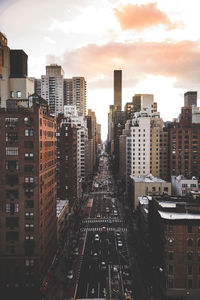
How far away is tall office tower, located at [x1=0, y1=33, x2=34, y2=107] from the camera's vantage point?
6712 centimetres

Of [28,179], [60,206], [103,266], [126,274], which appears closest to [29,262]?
[28,179]

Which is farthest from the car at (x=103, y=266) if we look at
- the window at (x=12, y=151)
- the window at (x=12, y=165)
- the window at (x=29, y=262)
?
the window at (x=12, y=151)

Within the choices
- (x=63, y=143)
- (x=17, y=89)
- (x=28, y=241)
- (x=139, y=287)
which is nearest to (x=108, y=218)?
(x=63, y=143)

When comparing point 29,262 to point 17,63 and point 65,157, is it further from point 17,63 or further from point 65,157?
point 65,157

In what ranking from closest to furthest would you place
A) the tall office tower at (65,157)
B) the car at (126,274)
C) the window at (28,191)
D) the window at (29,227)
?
the window at (28,191) → the window at (29,227) → the car at (126,274) → the tall office tower at (65,157)

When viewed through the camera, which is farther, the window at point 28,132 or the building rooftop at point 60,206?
the building rooftop at point 60,206

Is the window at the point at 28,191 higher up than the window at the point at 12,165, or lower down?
lower down

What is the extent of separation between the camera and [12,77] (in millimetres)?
67750

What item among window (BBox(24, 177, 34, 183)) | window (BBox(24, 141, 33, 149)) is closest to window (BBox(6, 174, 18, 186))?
window (BBox(24, 177, 34, 183))

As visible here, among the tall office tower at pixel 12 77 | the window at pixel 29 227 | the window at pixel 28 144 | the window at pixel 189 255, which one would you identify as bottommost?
the window at pixel 189 255

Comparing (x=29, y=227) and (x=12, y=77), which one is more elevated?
(x=12, y=77)

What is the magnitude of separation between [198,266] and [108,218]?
66.3m

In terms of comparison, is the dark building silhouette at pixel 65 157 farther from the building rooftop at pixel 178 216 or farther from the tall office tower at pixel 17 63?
the building rooftop at pixel 178 216

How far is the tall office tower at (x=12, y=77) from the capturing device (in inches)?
2643
